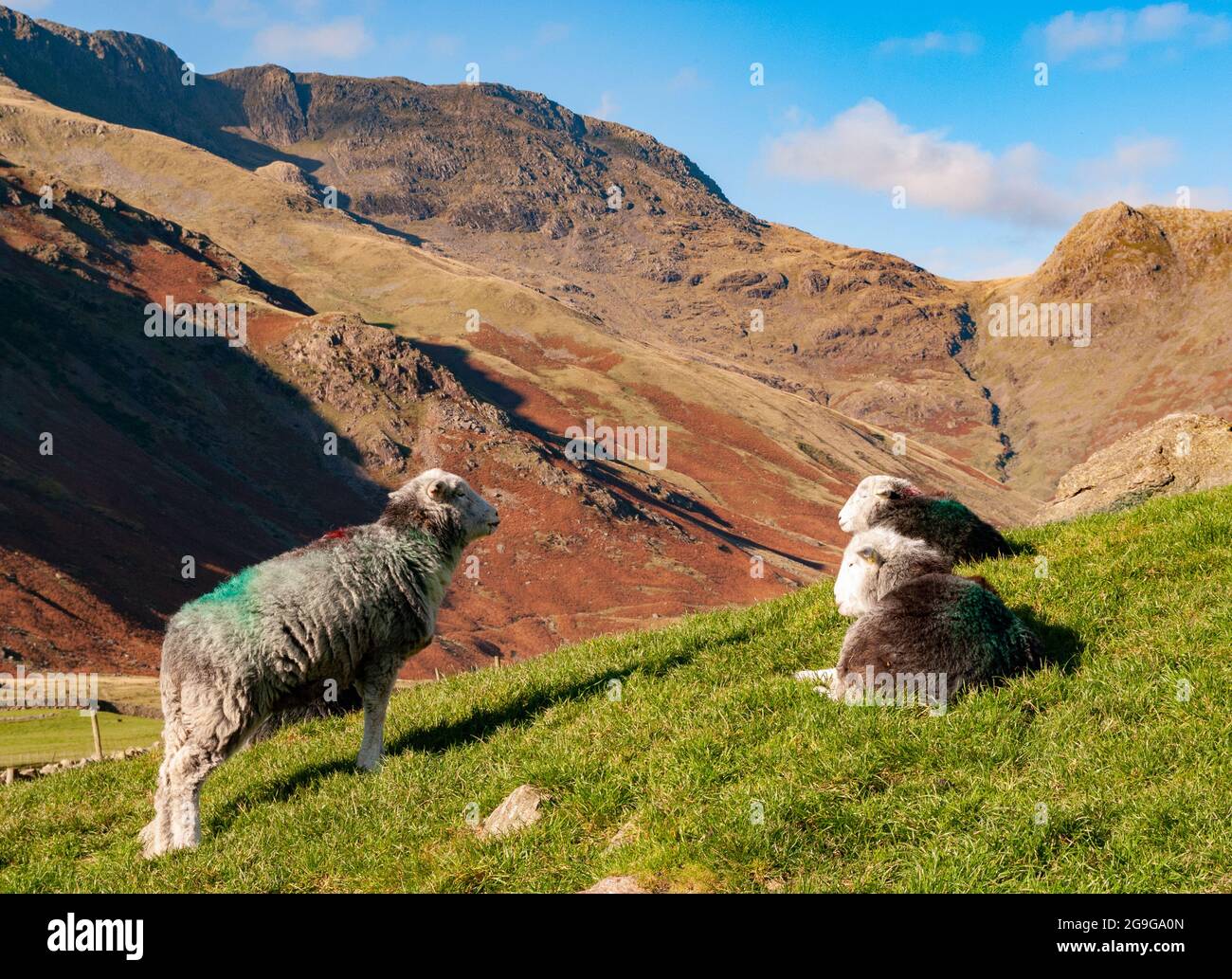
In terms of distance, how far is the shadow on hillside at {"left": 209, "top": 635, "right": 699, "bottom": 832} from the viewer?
908 centimetres

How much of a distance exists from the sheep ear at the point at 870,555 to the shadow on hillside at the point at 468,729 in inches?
76.0

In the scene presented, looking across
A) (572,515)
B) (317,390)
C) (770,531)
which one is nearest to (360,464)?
(317,390)

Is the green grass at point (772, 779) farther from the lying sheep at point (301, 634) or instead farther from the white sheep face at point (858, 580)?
the lying sheep at point (301, 634)

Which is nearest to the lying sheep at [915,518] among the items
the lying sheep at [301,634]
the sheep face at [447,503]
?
the sheep face at [447,503]

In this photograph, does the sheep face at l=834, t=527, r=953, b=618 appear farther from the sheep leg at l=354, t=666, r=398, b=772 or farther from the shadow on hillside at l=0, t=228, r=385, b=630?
the shadow on hillside at l=0, t=228, r=385, b=630

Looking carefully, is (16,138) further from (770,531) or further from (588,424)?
(770,531)

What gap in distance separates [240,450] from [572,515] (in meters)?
28.2

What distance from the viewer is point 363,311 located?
15100cm

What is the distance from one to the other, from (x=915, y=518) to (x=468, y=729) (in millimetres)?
6052

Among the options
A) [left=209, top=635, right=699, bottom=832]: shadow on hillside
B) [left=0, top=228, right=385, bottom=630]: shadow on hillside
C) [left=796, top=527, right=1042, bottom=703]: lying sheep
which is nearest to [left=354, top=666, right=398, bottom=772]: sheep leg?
[left=209, top=635, right=699, bottom=832]: shadow on hillside

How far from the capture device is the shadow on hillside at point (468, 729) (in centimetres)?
908

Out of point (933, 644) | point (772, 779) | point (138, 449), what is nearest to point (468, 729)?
point (772, 779)

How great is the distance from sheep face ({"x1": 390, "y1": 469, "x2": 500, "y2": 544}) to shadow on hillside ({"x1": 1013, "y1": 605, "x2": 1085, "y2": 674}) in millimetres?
5811

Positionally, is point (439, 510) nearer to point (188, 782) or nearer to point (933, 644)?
point (188, 782)
